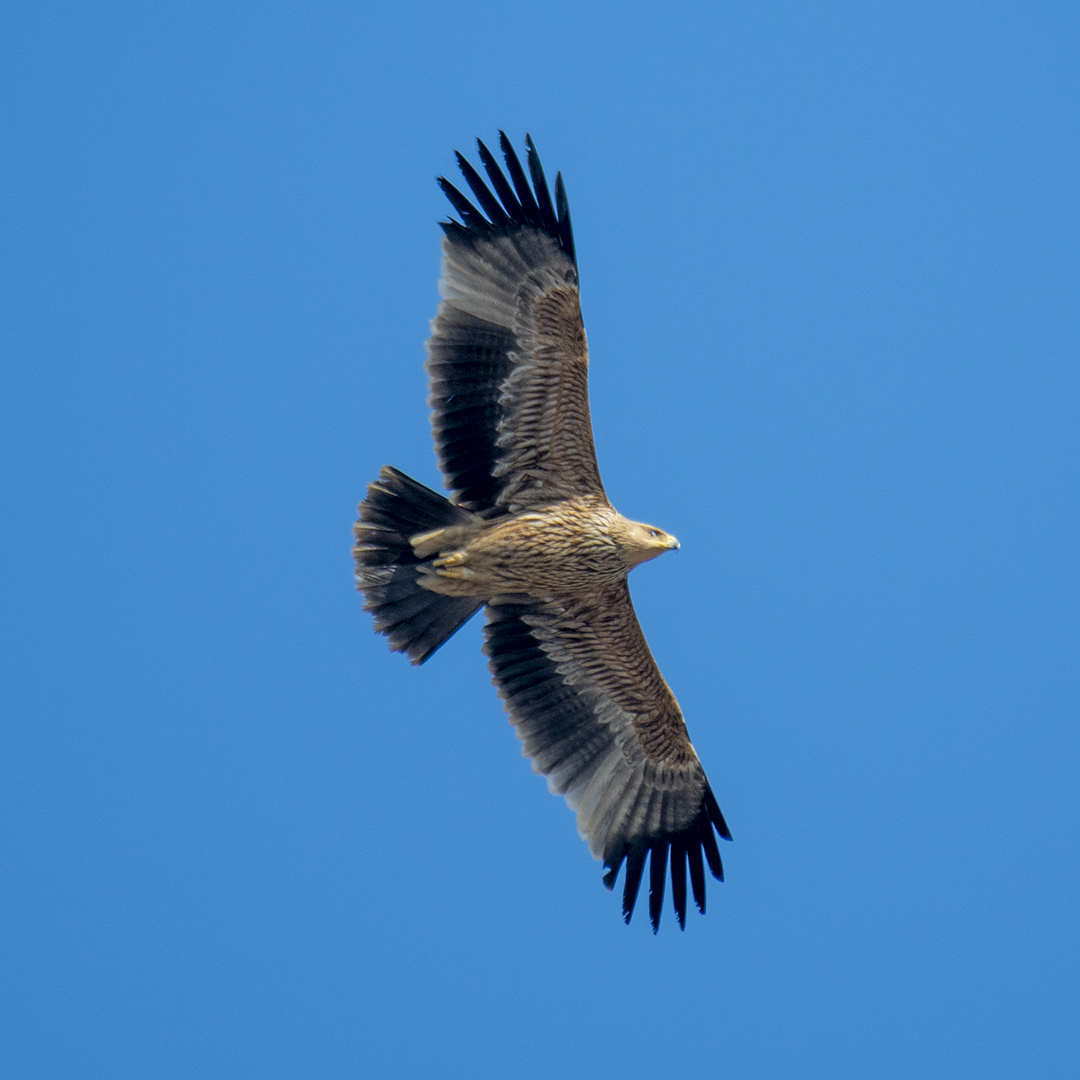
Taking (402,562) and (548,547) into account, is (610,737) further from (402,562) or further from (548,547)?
(402,562)

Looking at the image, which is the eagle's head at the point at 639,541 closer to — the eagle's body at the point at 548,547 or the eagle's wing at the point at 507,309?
the eagle's body at the point at 548,547

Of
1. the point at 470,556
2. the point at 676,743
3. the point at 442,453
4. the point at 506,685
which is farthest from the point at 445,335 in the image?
the point at 676,743

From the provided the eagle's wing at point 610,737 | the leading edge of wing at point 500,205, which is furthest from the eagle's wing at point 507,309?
the eagle's wing at point 610,737

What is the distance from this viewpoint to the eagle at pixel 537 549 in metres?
8.19

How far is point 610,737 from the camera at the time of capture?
912cm

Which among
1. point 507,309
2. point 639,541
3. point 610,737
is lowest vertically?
point 610,737

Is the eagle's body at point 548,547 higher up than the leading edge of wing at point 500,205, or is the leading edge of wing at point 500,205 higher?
the leading edge of wing at point 500,205

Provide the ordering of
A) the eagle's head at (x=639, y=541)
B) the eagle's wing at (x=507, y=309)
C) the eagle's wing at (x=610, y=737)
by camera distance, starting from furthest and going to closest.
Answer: the eagle's wing at (x=610, y=737)
the eagle's head at (x=639, y=541)
the eagle's wing at (x=507, y=309)

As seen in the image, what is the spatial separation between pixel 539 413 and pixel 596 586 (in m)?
1.04

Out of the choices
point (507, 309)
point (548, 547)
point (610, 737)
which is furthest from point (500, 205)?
point (610, 737)

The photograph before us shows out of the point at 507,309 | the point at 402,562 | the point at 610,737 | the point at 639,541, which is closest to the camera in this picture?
the point at 507,309

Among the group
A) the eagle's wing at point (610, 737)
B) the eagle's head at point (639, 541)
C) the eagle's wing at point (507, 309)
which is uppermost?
the eagle's wing at point (507, 309)

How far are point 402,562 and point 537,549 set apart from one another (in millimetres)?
763

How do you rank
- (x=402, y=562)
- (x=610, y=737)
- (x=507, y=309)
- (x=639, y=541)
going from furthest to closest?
1. (x=610, y=737)
2. (x=402, y=562)
3. (x=639, y=541)
4. (x=507, y=309)
